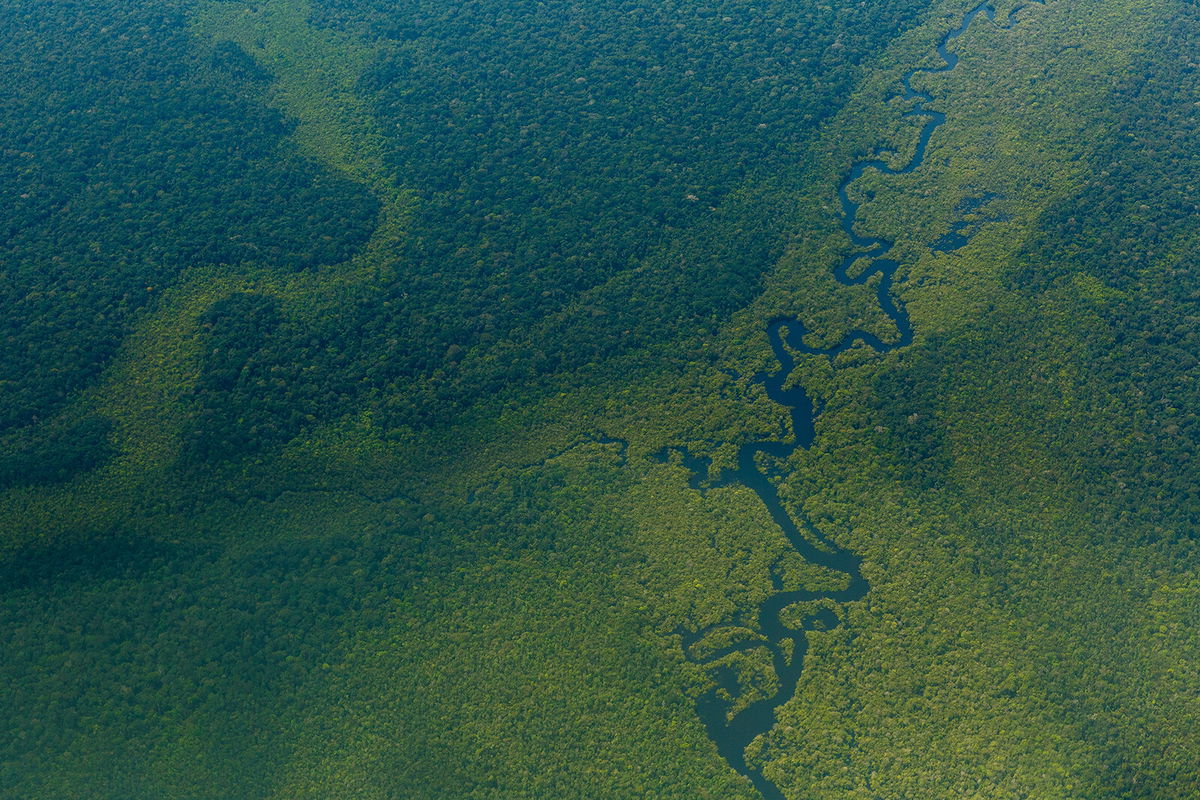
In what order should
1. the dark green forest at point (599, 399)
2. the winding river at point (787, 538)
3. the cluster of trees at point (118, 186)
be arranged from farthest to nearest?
the cluster of trees at point (118, 186)
the winding river at point (787, 538)
the dark green forest at point (599, 399)

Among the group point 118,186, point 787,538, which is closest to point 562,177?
point 118,186

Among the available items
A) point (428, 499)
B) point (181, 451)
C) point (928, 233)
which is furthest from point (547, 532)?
point (928, 233)

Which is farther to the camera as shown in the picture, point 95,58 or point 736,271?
point 95,58

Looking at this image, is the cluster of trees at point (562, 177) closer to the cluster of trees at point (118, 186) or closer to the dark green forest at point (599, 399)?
the dark green forest at point (599, 399)

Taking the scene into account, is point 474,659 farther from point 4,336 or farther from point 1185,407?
point 1185,407

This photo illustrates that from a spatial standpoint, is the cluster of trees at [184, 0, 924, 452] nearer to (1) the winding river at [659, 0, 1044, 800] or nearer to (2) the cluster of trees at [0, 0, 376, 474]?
(1) the winding river at [659, 0, 1044, 800]

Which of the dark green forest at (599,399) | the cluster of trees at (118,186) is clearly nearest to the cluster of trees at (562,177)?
the dark green forest at (599,399)

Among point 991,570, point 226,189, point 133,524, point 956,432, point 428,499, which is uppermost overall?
point 226,189
